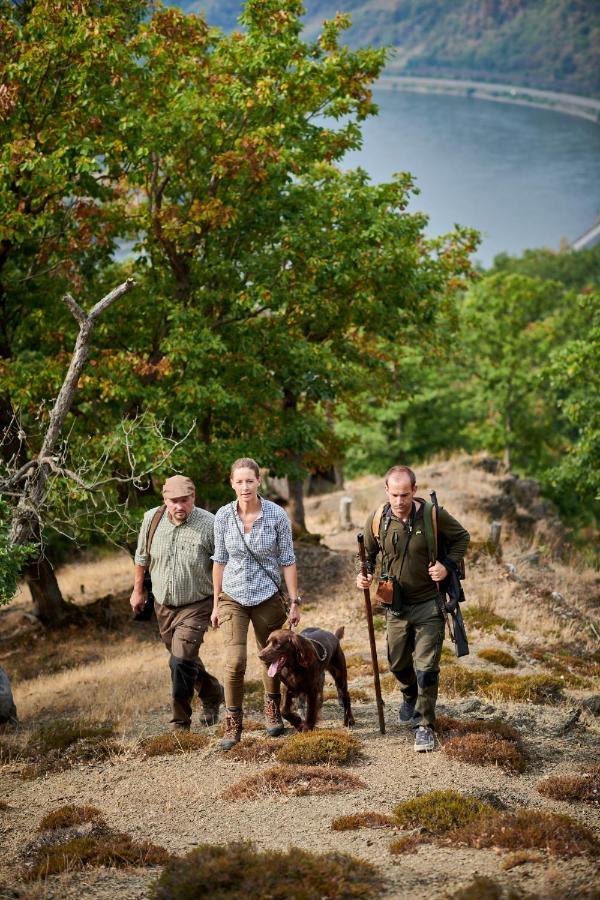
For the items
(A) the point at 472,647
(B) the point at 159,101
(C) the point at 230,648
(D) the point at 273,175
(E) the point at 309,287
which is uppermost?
(B) the point at 159,101

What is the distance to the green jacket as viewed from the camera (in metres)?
8.30

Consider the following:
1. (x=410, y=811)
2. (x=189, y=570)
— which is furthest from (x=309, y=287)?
(x=410, y=811)

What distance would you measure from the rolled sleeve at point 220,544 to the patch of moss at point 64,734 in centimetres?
273

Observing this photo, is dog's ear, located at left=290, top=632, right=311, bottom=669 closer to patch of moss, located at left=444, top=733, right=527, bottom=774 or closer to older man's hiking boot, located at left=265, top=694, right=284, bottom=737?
older man's hiking boot, located at left=265, top=694, right=284, bottom=737

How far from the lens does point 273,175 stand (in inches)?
677

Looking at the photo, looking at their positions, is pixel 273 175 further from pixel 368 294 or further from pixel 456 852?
pixel 456 852

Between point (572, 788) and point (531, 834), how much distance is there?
1186 millimetres

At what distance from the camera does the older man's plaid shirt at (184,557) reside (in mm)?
9078

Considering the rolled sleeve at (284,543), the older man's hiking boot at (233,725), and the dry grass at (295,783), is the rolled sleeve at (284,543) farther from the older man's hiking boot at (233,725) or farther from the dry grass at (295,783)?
the dry grass at (295,783)

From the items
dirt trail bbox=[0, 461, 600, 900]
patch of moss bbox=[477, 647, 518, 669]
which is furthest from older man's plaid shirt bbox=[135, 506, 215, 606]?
patch of moss bbox=[477, 647, 518, 669]

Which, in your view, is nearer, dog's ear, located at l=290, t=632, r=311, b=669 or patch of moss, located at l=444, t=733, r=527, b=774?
patch of moss, located at l=444, t=733, r=527, b=774

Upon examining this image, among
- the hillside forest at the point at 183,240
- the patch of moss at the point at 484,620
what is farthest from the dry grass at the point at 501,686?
the hillside forest at the point at 183,240

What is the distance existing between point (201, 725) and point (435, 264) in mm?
13183

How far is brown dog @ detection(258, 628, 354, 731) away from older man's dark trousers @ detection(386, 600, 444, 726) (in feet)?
2.17
